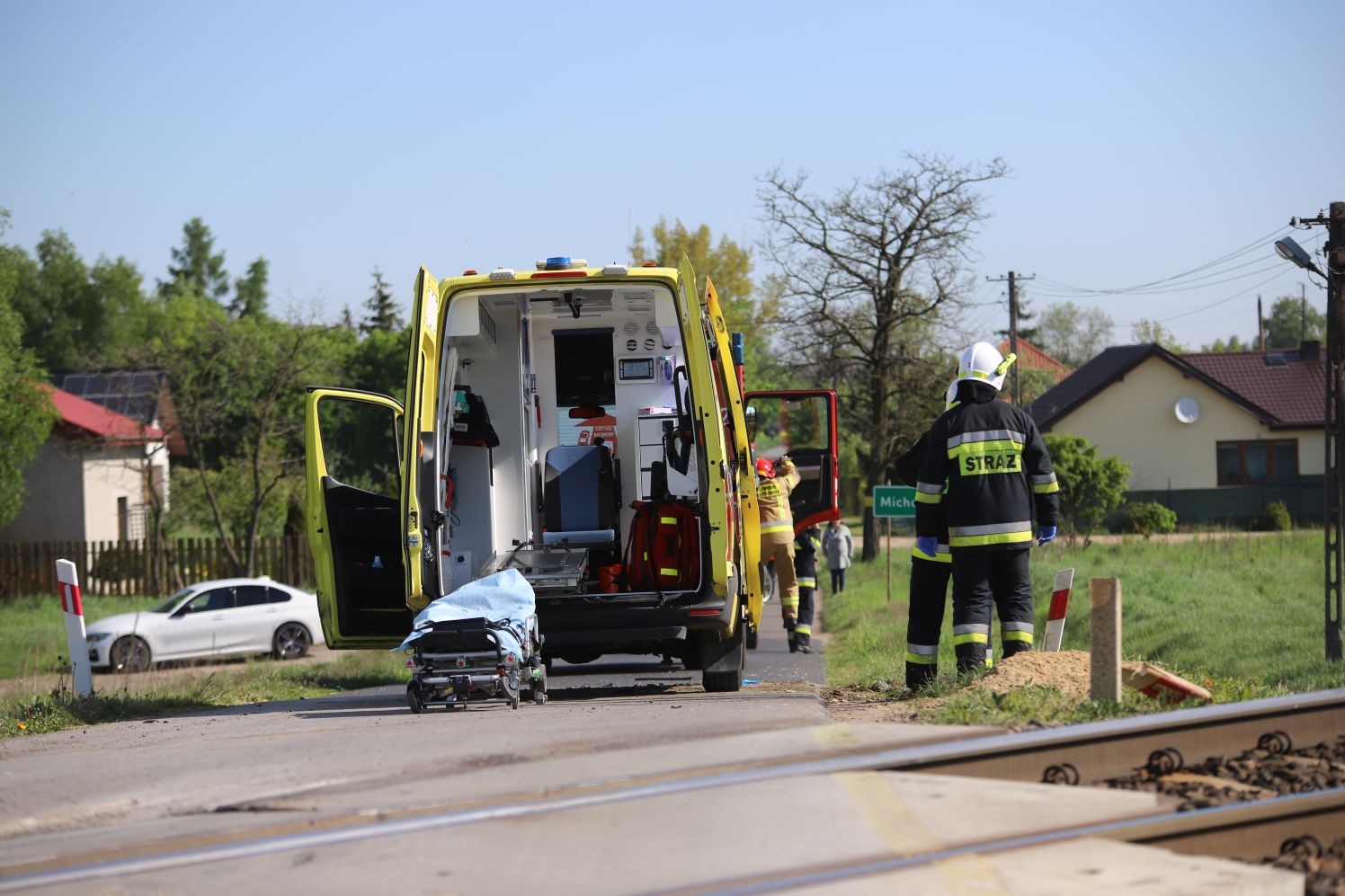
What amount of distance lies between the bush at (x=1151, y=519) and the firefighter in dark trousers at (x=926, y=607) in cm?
3369

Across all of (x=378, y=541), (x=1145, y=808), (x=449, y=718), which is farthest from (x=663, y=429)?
(x=1145, y=808)

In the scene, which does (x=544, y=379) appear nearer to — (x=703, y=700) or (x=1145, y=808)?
(x=703, y=700)

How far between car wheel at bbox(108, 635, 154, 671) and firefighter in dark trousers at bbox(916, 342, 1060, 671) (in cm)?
1484

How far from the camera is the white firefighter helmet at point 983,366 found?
813 cm

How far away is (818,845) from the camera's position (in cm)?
414

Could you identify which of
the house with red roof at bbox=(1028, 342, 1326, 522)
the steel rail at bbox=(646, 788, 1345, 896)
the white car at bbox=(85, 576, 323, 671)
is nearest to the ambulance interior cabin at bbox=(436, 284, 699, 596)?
the steel rail at bbox=(646, 788, 1345, 896)

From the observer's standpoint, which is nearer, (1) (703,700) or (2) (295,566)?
(1) (703,700)

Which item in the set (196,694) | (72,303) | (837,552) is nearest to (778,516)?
(196,694)

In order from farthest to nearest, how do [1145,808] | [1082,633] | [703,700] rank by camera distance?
[1082,633] → [703,700] → [1145,808]

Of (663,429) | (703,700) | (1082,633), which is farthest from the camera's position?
(1082,633)

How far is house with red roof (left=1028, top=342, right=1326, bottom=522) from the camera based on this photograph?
1813 inches

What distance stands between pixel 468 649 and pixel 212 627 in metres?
14.0

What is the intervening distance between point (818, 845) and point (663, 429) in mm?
6820

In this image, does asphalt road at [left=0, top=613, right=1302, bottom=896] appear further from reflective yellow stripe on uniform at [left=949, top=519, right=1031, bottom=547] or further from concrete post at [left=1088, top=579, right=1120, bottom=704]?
reflective yellow stripe on uniform at [left=949, top=519, right=1031, bottom=547]
